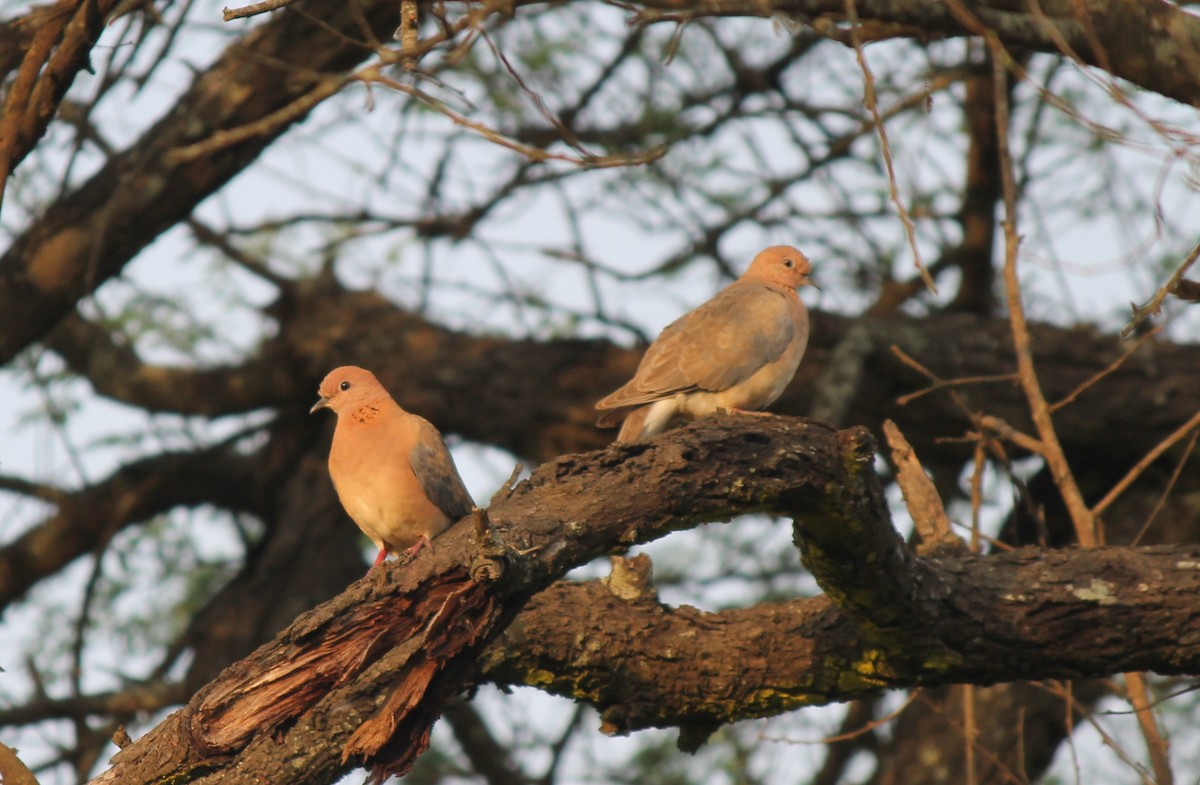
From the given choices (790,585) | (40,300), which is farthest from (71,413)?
(790,585)

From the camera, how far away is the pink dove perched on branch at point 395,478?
4250mm

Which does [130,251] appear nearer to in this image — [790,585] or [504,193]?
[504,193]

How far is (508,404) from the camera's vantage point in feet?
22.6

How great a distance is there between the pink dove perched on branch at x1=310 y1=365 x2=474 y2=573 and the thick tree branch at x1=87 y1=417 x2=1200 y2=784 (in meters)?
0.75

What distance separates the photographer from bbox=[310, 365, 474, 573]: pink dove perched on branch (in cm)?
425

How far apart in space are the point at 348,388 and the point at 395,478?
0.67 metres

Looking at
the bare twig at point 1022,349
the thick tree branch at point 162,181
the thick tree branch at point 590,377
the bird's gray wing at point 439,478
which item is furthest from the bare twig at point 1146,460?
the thick tree branch at point 162,181

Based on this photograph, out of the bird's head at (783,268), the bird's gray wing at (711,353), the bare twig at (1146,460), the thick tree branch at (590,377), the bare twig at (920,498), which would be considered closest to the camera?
the bare twig at (1146,460)

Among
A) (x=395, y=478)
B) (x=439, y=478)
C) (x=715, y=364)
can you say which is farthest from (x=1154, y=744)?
(x=395, y=478)

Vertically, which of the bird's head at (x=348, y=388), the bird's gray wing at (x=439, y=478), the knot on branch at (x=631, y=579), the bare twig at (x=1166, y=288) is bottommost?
the knot on branch at (x=631, y=579)

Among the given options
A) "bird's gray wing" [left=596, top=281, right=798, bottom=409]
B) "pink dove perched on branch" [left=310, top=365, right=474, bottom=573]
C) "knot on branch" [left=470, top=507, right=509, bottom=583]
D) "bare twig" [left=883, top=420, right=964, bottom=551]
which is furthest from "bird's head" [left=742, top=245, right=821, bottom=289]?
"knot on branch" [left=470, top=507, right=509, bottom=583]

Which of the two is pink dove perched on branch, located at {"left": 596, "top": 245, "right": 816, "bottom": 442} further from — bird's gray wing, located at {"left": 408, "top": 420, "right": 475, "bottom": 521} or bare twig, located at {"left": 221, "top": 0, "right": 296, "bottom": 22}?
bare twig, located at {"left": 221, "top": 0, "right": 296, "bottom": 22}

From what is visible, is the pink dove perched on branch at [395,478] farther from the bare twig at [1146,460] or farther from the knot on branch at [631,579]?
the bare twig at [1146,460]

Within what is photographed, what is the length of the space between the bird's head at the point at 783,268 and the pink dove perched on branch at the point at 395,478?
2.09 m
